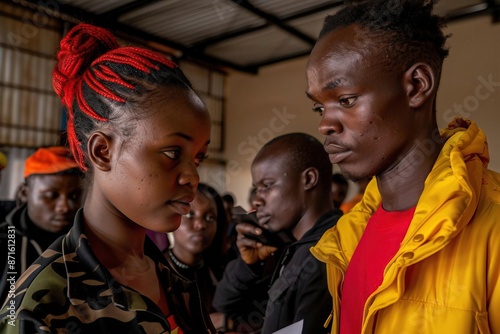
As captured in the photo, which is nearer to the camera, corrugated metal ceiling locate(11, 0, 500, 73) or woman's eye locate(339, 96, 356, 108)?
woman's eye locate(339, 96, 356, 108)

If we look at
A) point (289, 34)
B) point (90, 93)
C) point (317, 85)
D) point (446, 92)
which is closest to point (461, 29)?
point (446, 92)

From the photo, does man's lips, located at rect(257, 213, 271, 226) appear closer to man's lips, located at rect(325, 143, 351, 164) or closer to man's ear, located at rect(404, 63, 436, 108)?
man's lips, located at rect(325, 143, 351, 164)

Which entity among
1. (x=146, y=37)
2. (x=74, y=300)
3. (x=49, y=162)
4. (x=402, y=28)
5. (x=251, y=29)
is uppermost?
(x=251, y=29)

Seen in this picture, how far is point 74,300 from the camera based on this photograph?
0.89 m

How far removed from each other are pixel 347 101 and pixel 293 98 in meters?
7.17

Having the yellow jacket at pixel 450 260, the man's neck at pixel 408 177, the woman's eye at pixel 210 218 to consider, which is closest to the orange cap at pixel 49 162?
the woman's eye at pixel 210 218

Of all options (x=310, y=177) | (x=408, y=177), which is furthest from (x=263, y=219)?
(x=408, y=177)

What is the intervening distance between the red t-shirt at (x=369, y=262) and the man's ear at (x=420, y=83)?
0.94 feet

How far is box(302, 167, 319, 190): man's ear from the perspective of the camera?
198 cm

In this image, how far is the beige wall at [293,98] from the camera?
5613 millimetres

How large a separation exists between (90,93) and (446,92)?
19.1 feet

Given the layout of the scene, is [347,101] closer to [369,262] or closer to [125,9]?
[369,262]

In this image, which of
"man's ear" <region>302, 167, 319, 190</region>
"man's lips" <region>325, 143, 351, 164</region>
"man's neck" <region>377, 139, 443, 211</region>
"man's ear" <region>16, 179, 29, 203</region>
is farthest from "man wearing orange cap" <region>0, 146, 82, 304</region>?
"man's neck" <region>377, 139, 443, 211</region>

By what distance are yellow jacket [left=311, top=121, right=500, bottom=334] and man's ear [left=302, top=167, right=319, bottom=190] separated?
847mm
